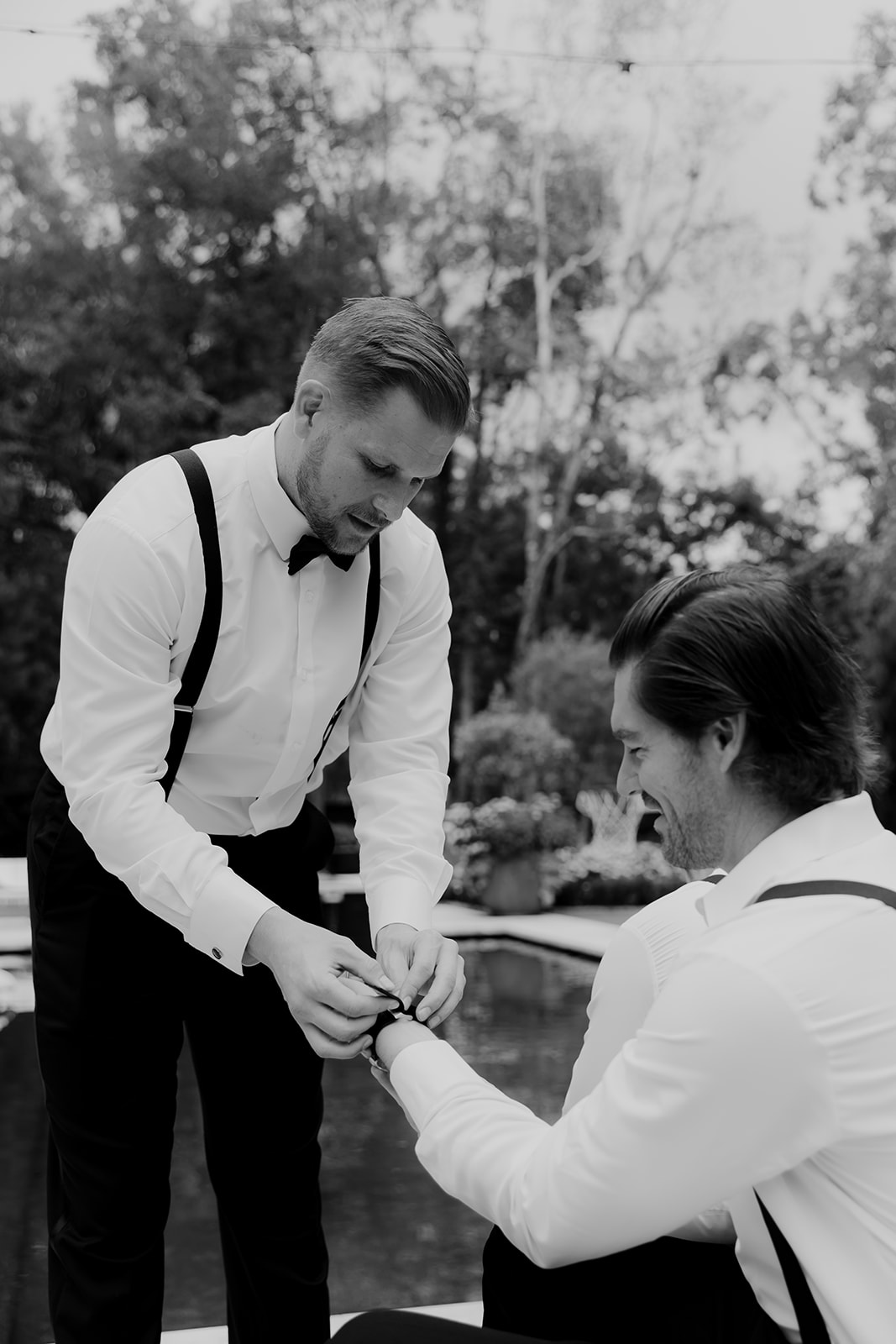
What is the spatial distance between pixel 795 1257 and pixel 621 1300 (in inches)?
9.5

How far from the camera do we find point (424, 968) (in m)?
1.61

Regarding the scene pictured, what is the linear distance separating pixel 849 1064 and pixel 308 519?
1.05 metres

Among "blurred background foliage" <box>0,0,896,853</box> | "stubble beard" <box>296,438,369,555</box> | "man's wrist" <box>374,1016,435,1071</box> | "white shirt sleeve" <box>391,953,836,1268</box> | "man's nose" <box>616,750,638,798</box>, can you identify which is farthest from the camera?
"blurred background foliage" <box>0,0,896,853</box>

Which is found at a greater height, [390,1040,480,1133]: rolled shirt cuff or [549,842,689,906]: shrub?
[390,1040,480,1133]: rolled shirt cuff

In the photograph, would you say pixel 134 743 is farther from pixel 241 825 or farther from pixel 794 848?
pixel 794 848

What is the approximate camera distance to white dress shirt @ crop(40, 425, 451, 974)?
1.68 meters

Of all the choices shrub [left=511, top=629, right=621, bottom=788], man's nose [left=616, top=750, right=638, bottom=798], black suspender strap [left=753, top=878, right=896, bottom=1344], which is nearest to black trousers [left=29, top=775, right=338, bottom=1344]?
man's nose [left=616, top=750, right=638, bottom=798]

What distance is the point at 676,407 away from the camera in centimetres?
1944

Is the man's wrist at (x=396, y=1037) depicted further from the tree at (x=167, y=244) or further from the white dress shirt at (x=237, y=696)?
the tree at (x=167, y=244)

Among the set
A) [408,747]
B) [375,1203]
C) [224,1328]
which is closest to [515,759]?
[375,1203]

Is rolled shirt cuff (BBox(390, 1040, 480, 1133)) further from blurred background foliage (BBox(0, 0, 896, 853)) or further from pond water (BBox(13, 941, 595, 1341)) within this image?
blurred background foliage (BBox(0, 0, 896, 853))

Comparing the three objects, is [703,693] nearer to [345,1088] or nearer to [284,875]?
[284,875]

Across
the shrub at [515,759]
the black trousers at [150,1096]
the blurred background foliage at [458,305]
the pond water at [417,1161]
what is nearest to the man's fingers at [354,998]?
the black trousers at [150,1096]

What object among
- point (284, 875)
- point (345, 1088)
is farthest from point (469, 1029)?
point (284, 875)
